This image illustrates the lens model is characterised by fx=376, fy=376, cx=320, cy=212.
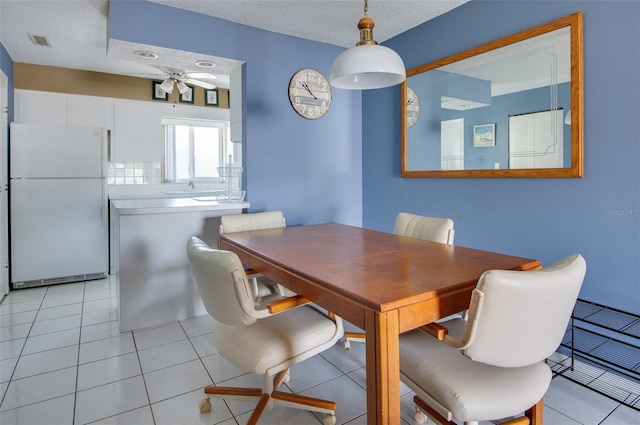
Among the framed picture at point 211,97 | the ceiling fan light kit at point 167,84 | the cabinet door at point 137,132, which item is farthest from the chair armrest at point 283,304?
the framed picture at point 211,97

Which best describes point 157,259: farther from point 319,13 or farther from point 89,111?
point 89,111

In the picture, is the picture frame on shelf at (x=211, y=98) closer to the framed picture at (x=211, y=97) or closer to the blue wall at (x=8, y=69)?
the framed picture at (x=211, y=97)

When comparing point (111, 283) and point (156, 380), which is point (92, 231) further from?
point (156, 380)

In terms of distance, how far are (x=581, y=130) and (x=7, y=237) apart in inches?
187

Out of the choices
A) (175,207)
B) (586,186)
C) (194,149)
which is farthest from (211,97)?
(586,186)

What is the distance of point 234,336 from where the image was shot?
1600 millimetres

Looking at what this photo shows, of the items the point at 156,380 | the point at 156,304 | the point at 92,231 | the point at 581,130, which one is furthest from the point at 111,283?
the point at 581,130

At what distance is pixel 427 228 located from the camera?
2.34 metres

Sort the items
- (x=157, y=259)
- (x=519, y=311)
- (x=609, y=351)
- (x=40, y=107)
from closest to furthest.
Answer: (x=519, y=311) → (x=609, y=351) → (x=157, y=259) → (x=40, y=107)

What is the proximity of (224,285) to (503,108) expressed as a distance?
2.11m

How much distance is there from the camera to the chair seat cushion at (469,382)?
3.76 ft

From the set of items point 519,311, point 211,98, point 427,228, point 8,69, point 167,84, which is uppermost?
point 211,98

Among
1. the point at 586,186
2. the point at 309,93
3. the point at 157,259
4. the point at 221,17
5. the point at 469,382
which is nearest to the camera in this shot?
the point at 469,382

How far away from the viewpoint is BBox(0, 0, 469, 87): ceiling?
2.73m
